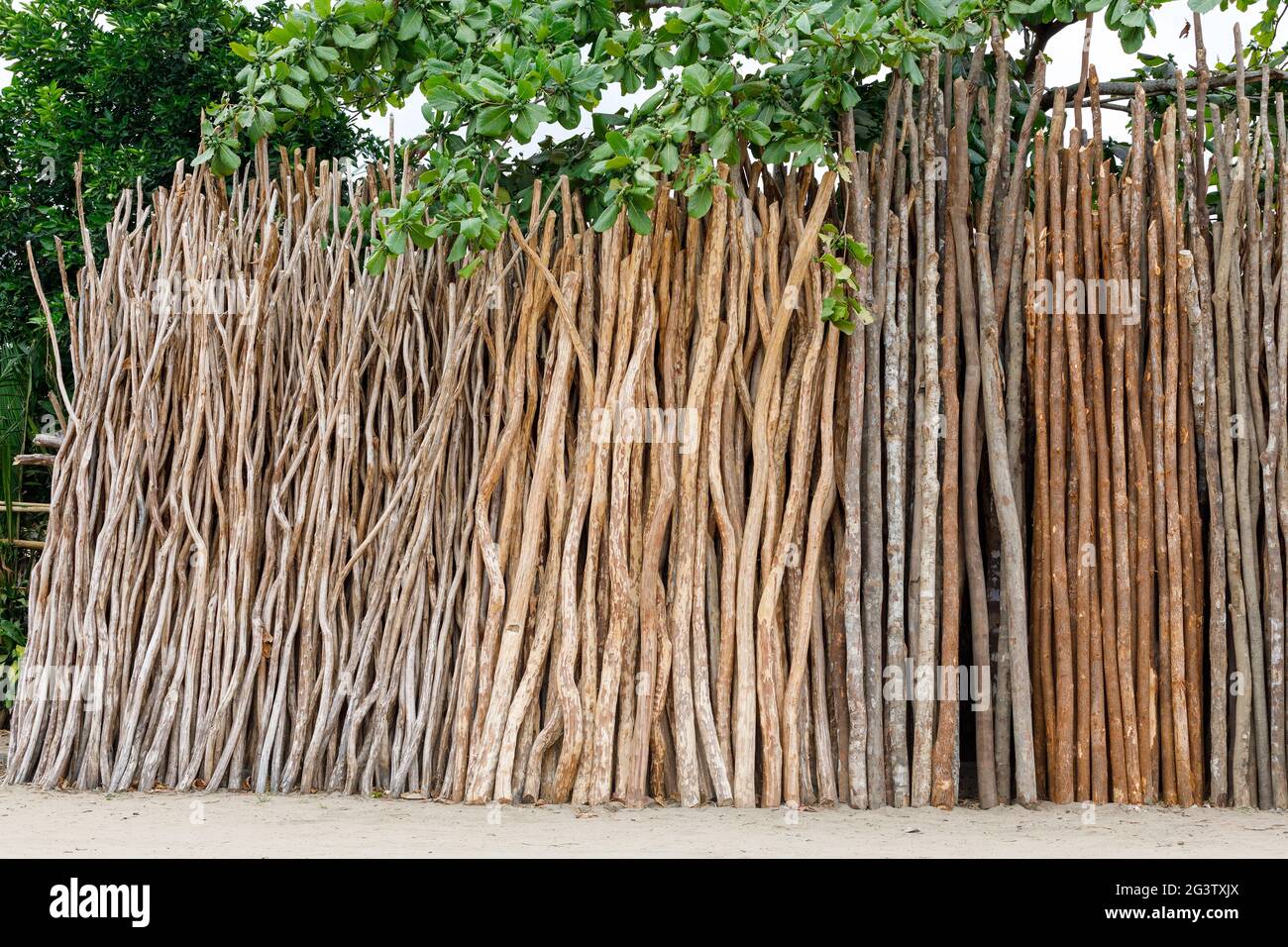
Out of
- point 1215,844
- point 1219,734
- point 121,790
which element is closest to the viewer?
point 1215,844

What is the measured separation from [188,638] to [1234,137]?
3841 millimetres

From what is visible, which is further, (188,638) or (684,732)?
(188,638)

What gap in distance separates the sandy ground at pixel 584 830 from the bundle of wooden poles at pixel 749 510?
0.14m

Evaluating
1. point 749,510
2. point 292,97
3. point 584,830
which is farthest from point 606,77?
point 584,830

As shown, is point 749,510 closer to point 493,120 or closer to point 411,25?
point 493,120

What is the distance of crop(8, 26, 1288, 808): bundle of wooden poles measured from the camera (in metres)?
3.43

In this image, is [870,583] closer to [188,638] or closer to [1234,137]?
[1234,137]

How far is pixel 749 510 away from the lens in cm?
351

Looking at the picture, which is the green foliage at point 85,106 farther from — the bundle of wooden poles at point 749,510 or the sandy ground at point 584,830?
the sandy ground at point 584,830

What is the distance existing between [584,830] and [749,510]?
3.51 feet

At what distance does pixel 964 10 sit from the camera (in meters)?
3.44

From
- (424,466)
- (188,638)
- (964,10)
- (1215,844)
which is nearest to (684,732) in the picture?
(424,466)

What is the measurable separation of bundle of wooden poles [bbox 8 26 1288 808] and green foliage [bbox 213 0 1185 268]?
197 millimetres

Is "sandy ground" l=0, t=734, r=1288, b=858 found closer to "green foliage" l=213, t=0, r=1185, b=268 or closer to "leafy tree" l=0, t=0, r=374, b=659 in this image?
"green foliage" l=213, t=0, r=1185, b=268
